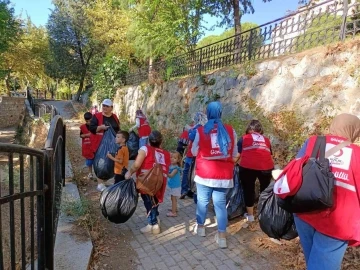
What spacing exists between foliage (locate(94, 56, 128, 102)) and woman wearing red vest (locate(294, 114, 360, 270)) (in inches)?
665

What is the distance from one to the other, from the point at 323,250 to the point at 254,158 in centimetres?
204

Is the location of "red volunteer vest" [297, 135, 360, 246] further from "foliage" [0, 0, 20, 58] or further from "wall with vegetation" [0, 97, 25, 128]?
"wall with vegetation" [0, 97, 25, 128]

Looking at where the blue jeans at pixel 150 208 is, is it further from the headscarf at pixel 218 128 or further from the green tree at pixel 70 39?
the green tree at pixel 70 39

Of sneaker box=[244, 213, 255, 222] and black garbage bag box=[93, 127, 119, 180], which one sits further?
black garbage bag box=[93, 127, 119, 180]

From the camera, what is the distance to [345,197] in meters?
2.02

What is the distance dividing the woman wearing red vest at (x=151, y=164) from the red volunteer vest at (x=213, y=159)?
2.03 feet

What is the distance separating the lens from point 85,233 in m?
3.60

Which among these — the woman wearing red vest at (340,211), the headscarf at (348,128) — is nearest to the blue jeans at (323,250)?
the woman wearing red vest at (340,211)

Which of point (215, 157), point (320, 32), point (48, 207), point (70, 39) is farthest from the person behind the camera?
point (70, 39)

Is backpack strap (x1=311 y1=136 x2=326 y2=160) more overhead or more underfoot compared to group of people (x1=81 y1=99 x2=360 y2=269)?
more overhead

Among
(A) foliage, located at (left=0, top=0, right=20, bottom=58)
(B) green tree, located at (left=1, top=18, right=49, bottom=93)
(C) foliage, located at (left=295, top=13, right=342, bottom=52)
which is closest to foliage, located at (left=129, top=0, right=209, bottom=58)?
(C) foliage, located at (left=295, top=13, right=342, bottom=52)

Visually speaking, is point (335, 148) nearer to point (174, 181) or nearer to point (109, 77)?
point (174, 181)

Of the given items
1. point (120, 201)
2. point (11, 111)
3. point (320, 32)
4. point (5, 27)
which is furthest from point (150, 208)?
point (11, 111)

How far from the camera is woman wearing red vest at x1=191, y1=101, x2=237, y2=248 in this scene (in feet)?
11.4
